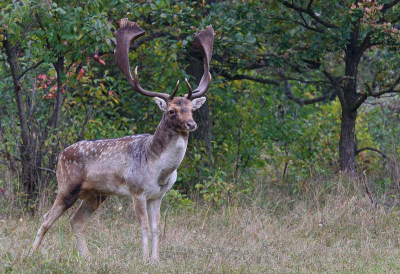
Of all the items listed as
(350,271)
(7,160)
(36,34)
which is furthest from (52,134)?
(350,271)

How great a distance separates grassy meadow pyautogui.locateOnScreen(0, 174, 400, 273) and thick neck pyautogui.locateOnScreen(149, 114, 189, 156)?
3.90 ft

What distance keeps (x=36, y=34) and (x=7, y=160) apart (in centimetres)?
200

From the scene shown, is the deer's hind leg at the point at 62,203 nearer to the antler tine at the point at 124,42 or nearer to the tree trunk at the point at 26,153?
the antler tine at the point at 124,42

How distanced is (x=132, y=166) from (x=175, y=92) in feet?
3.10

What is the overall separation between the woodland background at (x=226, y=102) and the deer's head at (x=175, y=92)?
0.72 m

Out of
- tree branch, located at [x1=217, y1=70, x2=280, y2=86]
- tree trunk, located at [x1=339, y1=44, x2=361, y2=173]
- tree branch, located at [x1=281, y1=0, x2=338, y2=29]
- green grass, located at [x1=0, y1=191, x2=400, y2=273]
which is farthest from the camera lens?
tree branch, located at [x1=217, y1=70, x2=280, y2=86]

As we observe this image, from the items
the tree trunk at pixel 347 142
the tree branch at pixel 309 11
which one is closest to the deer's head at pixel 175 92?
the tree branch at pixel 309 11

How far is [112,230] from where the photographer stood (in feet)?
28.2

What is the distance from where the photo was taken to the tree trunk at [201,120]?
10.7 meters

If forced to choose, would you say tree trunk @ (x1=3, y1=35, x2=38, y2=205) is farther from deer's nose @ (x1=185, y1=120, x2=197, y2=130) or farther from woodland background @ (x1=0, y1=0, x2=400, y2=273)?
deer's nose @ (x1=185, y1=120, x2=197, y2=130)

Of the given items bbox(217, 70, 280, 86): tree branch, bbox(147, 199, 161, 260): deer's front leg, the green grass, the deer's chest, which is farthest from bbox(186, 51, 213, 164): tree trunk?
the deer's chest

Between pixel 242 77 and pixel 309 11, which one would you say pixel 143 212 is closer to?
pixel 309 11

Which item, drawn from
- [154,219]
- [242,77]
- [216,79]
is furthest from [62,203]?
[242,77]

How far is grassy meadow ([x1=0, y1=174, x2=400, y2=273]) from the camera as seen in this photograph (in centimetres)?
634
